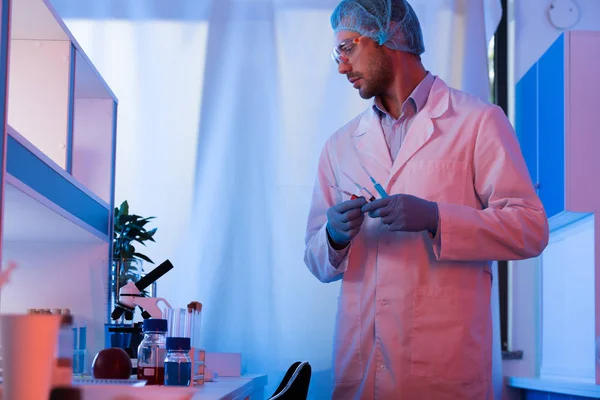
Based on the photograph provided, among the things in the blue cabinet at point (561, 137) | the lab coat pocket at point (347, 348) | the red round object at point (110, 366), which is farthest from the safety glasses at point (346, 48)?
the red round object at point (110, 366)

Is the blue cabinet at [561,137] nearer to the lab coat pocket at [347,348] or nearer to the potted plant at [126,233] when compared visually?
the lab coat pocket at [347,348]

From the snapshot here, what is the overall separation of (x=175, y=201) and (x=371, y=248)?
1395 mm

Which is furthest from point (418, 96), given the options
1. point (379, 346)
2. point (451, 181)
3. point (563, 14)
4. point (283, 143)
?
point (563, 14)

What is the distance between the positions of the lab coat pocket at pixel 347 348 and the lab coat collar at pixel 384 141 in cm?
38

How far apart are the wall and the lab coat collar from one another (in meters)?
1.22

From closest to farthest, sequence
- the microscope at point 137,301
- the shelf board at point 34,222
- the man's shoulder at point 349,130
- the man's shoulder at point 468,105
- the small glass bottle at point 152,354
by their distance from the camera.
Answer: the small glass bottle at point 152,354 < the shelf board at point 34,222 < the microscope at point 137,301 < the man's shoulder at point 468,105 < the man's shoulder at point 349,130

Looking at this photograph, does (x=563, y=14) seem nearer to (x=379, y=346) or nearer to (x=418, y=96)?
(x=418, y=96)

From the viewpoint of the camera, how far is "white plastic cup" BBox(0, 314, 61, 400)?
32.4 inches

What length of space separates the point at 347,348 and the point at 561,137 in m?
1.35

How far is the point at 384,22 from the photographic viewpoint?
2.40 meters

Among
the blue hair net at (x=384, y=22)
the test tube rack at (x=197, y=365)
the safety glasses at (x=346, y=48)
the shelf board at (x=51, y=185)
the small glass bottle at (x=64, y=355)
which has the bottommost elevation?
the test tube rack at (x=197, y=365)

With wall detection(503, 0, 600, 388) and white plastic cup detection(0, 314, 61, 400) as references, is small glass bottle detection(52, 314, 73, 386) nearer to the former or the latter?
white plastic cup detection(0, 314, 61, 400)

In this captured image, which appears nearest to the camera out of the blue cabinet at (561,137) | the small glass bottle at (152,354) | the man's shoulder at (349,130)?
the small glass bottle at (152,354)

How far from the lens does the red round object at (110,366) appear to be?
5.17 feet
